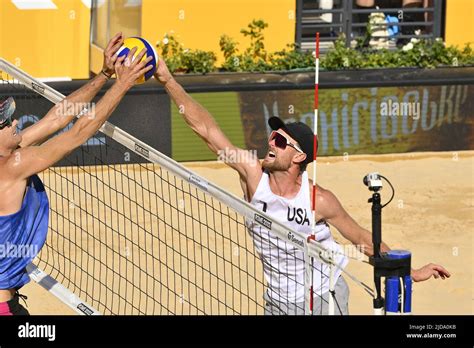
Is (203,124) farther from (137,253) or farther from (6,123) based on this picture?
(137,253)

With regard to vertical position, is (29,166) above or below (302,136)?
below

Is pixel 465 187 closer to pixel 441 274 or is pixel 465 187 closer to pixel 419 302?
pixel 419 302

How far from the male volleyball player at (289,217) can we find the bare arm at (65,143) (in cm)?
99

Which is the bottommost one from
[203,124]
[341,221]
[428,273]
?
[428,273]

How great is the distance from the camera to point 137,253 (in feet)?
40.9

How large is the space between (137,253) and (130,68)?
4.62 m

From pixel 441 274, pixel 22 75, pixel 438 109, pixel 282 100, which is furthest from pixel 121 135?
pixel 438 109

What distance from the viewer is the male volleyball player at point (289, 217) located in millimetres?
8523

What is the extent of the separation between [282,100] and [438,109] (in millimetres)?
1982

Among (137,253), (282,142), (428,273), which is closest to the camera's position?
(428,273)

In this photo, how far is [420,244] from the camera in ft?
42.1

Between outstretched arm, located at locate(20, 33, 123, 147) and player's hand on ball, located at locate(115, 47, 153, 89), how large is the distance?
0.09 meters
